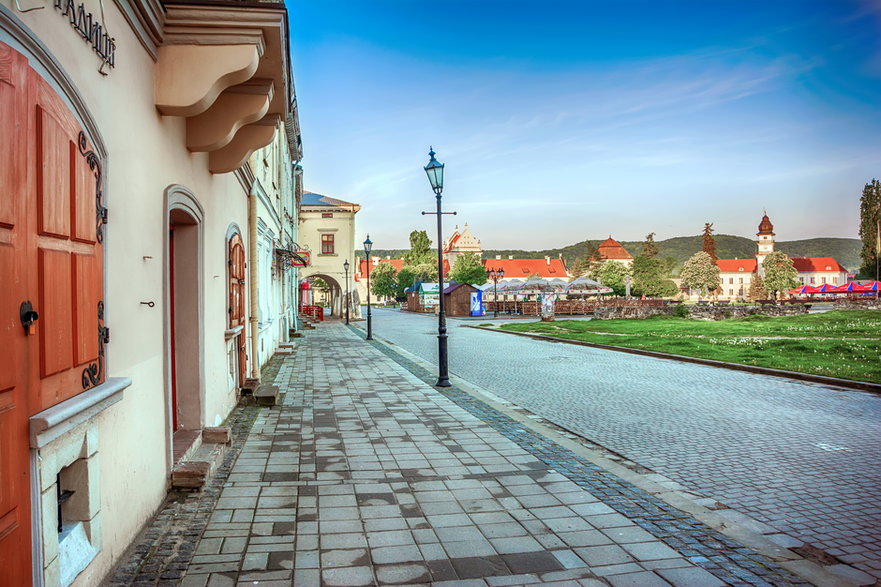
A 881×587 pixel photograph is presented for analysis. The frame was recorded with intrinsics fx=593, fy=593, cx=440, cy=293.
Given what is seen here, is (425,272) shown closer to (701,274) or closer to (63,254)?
(701,274)

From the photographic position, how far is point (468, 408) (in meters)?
9.12

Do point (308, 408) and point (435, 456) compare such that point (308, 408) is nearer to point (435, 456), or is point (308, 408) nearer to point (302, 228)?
point (435, 456)

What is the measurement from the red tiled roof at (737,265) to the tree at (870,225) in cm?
6783

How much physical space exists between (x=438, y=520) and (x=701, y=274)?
10640 cm

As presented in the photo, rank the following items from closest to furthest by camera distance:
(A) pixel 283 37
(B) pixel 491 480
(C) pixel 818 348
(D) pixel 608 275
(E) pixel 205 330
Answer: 1. (A) pixel 283 37
2. (B) pixel 491 480
3. (E) pixel 205 330
4. (C) pixel 818 348
5. (D) pixel 608 275

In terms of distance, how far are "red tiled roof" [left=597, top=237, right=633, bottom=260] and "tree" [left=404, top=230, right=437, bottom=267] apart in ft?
170

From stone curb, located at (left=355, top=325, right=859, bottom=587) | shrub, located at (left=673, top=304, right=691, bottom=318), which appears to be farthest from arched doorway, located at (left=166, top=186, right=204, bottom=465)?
shrub, located at (left=673, top=304, right=691, bottom=318)

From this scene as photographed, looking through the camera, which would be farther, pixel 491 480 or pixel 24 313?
pixel 491 480

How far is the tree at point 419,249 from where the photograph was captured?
333ft

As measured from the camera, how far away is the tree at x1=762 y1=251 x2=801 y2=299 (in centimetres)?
9381

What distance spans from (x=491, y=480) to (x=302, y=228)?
125ft

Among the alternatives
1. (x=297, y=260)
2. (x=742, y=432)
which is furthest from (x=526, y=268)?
(x=742, y=432)

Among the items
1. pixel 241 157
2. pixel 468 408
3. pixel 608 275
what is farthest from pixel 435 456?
pixel 608 275

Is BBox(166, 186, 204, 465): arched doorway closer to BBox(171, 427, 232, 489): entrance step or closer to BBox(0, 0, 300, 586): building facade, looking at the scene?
BBox(0, 0, 300, 586): building facade
